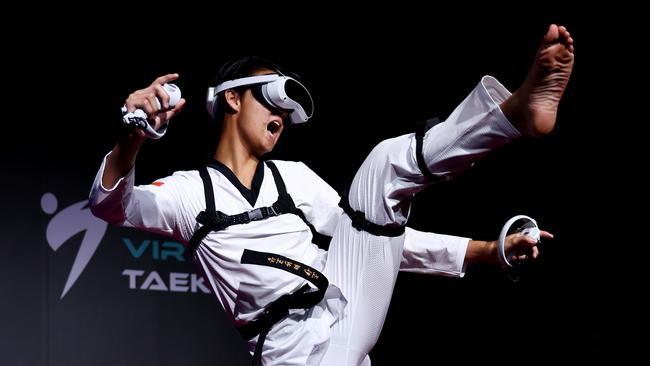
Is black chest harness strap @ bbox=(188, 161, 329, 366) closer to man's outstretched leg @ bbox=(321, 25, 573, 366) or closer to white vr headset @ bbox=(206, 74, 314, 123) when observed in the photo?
man's outstretched leg @ bbox=(321, 25, 573, 366)

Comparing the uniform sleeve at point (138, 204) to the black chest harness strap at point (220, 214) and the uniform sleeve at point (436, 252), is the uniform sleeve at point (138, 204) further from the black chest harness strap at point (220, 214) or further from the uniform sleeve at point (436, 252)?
the uniform sleeve at point (436, 252)

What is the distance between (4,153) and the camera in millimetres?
3018

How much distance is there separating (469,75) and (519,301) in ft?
3.65

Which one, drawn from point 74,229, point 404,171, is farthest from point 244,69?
point 74,229

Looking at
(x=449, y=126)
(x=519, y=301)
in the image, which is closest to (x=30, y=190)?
(x=449, y=126)

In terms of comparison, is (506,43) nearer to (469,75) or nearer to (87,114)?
(469,75)

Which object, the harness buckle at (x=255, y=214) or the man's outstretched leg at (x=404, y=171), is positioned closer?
the man's outstretched leg at (x=404, y=171)

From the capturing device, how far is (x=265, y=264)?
2256 millimetres

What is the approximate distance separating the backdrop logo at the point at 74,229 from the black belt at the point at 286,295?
1.07 m

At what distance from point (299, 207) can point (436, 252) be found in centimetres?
A: 42

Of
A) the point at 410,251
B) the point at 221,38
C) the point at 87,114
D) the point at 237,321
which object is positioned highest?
the point at 221,38

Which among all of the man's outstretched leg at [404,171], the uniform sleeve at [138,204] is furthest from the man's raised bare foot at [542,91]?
the uniform sleeve at [138,204]

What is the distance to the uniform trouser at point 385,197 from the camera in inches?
76.2

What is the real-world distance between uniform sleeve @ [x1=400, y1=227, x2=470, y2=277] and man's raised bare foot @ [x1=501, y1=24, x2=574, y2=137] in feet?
2.18
